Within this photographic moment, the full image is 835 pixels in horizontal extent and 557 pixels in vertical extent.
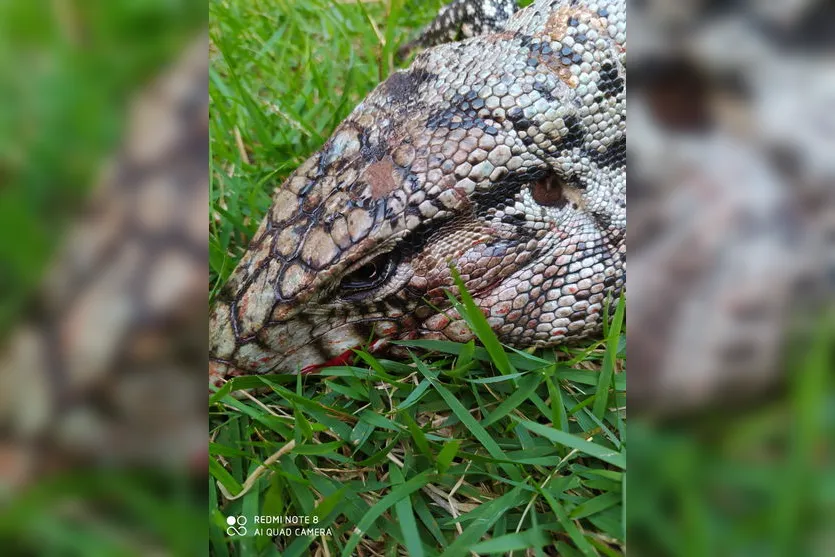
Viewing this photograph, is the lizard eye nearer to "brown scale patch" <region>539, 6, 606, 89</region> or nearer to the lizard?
the lizard

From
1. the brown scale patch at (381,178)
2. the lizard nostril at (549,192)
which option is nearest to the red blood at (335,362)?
the brown scale patch at (381,178)

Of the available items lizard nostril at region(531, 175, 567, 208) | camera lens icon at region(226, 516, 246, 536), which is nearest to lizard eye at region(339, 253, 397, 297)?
lizard nostril at region(531, 175, 567, 208)
